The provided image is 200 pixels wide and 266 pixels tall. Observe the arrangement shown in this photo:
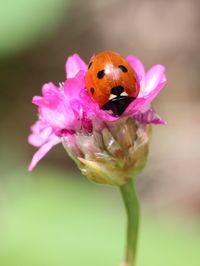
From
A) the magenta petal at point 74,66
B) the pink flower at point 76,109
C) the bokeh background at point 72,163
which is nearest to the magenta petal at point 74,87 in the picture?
the pink flower at point 76,109

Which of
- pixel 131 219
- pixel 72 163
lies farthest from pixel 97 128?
pixel 72 163

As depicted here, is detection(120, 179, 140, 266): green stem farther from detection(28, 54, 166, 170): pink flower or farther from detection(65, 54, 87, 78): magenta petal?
detection(65, 54, 87, 78): magenta petal

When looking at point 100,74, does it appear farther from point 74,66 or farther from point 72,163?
point 72,163

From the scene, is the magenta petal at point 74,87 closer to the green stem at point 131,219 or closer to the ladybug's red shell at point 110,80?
the ladybug's red shell at point 110,80

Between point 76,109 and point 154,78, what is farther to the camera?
point 154,78

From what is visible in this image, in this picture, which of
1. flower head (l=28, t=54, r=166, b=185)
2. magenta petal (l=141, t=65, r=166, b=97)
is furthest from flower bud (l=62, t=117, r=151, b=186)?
magenta petal (l=141, t=65, r=166, b=97)
